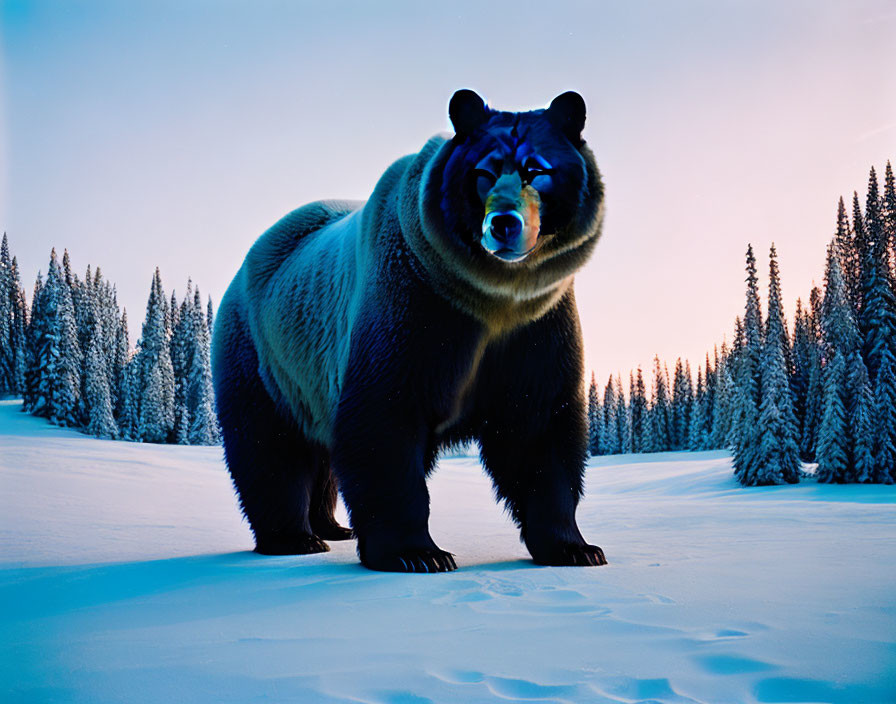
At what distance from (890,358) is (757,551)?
17.6 m

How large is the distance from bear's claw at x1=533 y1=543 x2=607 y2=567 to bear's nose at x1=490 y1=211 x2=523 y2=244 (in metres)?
1.97

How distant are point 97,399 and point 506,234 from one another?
153ft

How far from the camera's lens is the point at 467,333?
177 inches

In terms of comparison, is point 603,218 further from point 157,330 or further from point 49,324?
point 157,330

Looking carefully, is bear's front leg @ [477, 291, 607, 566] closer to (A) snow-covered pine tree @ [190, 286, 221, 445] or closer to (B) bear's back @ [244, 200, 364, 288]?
(B) bear's back @ [244, 200, 364, 288]

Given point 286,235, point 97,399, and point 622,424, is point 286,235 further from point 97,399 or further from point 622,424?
point 622,424

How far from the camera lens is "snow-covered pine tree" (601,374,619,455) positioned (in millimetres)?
90375

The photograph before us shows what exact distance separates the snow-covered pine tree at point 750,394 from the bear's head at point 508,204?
76.1 feet

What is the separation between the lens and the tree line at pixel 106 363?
41188mm

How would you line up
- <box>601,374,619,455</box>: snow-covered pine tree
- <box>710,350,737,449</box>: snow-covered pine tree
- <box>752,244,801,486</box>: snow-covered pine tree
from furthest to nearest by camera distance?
<box>601,374,619,455</box>: snow-covered pine tree < <box>710,350,737,449</box>: snow-covered pine tree < <box>752,244,801,486</box>: snow-covered pine tree

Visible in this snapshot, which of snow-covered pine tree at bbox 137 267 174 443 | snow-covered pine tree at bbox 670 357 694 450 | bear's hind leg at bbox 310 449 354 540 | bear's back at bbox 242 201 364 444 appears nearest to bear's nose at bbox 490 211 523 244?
bear's back at bbox 242 201 364 444

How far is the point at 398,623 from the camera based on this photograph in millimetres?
2895

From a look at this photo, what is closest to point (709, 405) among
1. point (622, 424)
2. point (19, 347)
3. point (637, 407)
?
point (637, 407)

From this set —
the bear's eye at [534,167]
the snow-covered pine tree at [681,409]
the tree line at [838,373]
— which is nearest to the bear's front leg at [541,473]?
the bear's eye at [534,167]
